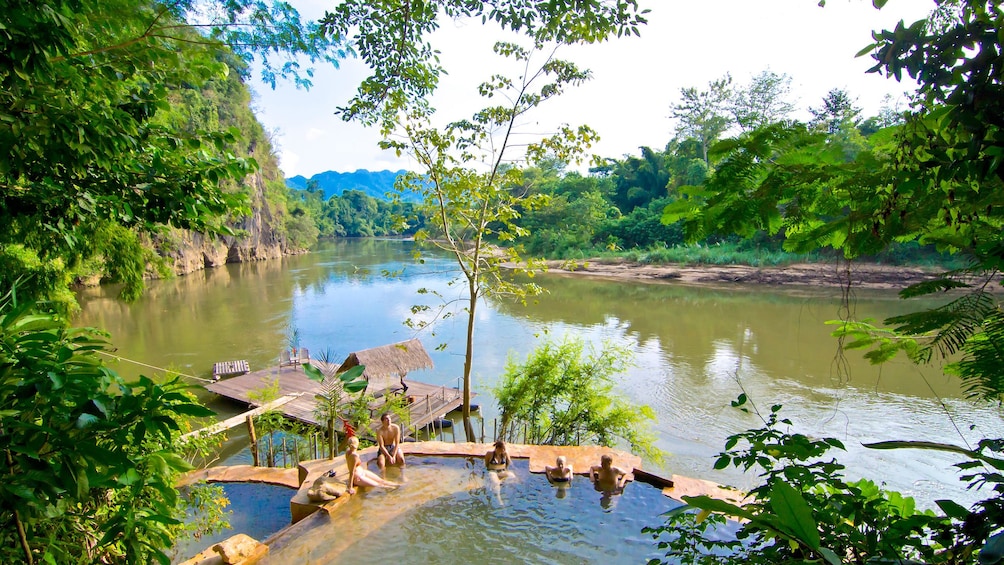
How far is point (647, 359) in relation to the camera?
13.6m

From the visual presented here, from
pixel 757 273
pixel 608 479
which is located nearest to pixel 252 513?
pixel 608 479

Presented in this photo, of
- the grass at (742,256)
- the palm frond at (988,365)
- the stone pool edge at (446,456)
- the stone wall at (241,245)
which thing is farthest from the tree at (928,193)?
the stone wall at (241,245)

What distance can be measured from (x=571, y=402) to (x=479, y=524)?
8.82ft

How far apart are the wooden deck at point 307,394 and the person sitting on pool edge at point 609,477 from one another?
4.17m

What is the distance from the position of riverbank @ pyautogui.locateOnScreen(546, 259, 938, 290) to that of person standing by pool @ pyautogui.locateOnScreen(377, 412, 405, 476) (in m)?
14.0

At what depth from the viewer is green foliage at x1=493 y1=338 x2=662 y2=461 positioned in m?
6.93

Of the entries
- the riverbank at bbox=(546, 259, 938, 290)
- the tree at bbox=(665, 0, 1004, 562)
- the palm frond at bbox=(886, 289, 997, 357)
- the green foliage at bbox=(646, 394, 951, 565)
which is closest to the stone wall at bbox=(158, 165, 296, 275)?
the riverbank at bbox=(546, 259, 938, 290)

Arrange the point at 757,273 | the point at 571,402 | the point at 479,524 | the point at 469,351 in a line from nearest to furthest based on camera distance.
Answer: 1. the point at 479,524
2. the point at 469,351
3. the point at 571,402
4. the point at 757,273

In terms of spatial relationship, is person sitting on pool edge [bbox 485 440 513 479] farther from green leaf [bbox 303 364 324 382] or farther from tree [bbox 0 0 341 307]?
green leaf [bbox 303 364 324 382]

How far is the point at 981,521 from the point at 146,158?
2.96m

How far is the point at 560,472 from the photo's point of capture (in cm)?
546

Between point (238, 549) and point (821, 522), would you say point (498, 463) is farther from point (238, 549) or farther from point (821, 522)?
point (821, 522)

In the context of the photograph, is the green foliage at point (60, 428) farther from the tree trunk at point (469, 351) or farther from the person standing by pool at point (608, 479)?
the tree trunk at point (469, 351)

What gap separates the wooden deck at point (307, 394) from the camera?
30.0 ft
